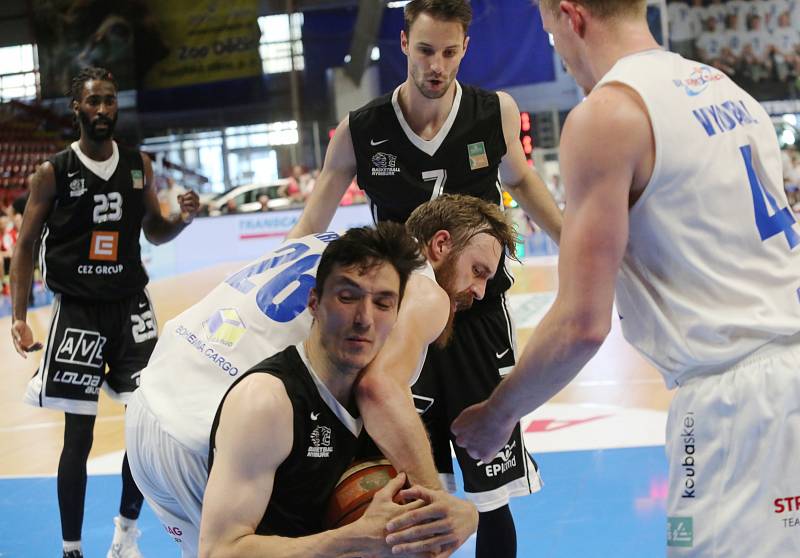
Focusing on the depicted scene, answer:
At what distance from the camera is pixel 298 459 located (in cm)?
249

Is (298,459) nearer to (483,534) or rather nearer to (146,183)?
(483,534)

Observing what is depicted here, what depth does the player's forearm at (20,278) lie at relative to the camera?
466 cm

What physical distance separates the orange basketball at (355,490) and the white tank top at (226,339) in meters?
0.40

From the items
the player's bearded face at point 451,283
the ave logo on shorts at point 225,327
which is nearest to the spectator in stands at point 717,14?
the player's bearded face at point 451,283

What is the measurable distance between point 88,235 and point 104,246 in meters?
0.09

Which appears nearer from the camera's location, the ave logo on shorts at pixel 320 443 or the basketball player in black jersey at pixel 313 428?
the basketball player in black jersey at pixel 313 428

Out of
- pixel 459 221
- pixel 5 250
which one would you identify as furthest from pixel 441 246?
pixel 5 250

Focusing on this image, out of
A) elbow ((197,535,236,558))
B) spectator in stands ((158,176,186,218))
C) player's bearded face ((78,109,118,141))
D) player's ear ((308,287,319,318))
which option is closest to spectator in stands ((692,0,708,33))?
spectator in stands ((158,176,186,218))

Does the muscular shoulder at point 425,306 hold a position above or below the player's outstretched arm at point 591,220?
below

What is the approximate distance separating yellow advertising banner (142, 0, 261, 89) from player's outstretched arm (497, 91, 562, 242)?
21.7m

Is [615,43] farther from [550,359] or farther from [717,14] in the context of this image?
[717,14]

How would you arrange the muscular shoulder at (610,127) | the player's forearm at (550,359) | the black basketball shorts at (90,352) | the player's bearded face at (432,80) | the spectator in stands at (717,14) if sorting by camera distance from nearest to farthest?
the muscular shoulder at (610,127) → the player's forearm at (550,359) → the player's bearded face at (432,80) → the black basketball shorts at (90,352) → the spectator in stands at (717,14)

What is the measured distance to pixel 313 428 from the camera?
2504mm

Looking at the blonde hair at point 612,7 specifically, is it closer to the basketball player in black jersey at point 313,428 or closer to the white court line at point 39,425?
the basketball player in black jersey at point 313,428
